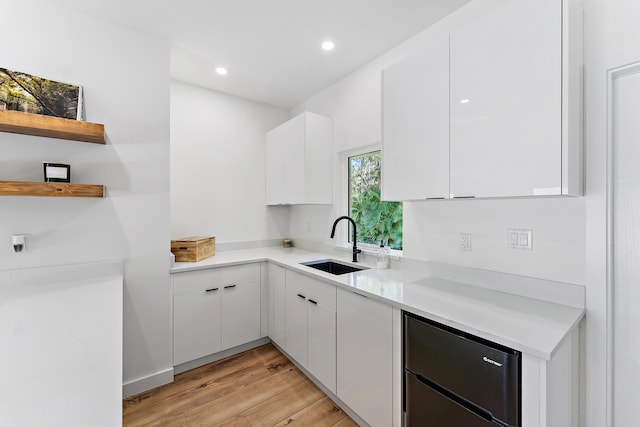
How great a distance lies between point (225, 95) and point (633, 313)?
3.59 meters

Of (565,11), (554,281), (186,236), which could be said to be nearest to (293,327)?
(186,236)

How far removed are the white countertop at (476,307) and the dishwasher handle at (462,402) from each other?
0.31 m

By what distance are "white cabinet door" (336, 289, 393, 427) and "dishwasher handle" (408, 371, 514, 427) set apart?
0.21m

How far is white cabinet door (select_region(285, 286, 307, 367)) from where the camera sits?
221 cm

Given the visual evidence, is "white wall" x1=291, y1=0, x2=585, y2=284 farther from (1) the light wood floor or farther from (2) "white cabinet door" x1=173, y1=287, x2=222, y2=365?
(2) "white cabinet door" x1=173, y1=287, x2=222, y2=365

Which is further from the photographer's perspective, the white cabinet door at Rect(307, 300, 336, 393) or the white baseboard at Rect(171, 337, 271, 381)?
the white baseboard at Rect(171, 337, 271, 381)

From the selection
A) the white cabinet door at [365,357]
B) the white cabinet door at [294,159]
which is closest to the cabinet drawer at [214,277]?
the white cabinet door at [294,159]

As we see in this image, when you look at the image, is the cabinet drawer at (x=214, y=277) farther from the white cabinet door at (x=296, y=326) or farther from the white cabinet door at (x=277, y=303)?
the white cabinet door at (x=296, y=326)

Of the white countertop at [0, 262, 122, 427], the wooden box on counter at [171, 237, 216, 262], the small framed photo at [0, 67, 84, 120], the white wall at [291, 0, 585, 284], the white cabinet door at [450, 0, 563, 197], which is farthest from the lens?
the wooden box on counter at [171, 237, 216, 262]

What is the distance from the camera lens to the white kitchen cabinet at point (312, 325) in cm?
193

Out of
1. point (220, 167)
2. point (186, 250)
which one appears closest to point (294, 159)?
point (220, 167)

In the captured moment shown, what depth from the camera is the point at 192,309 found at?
7.57 ft

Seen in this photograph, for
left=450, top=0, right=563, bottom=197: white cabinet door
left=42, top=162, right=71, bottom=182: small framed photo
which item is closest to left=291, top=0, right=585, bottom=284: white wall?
left=450, top=0, right=563, bottom=197: white cabinet door

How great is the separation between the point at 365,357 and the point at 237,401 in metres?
1.05
